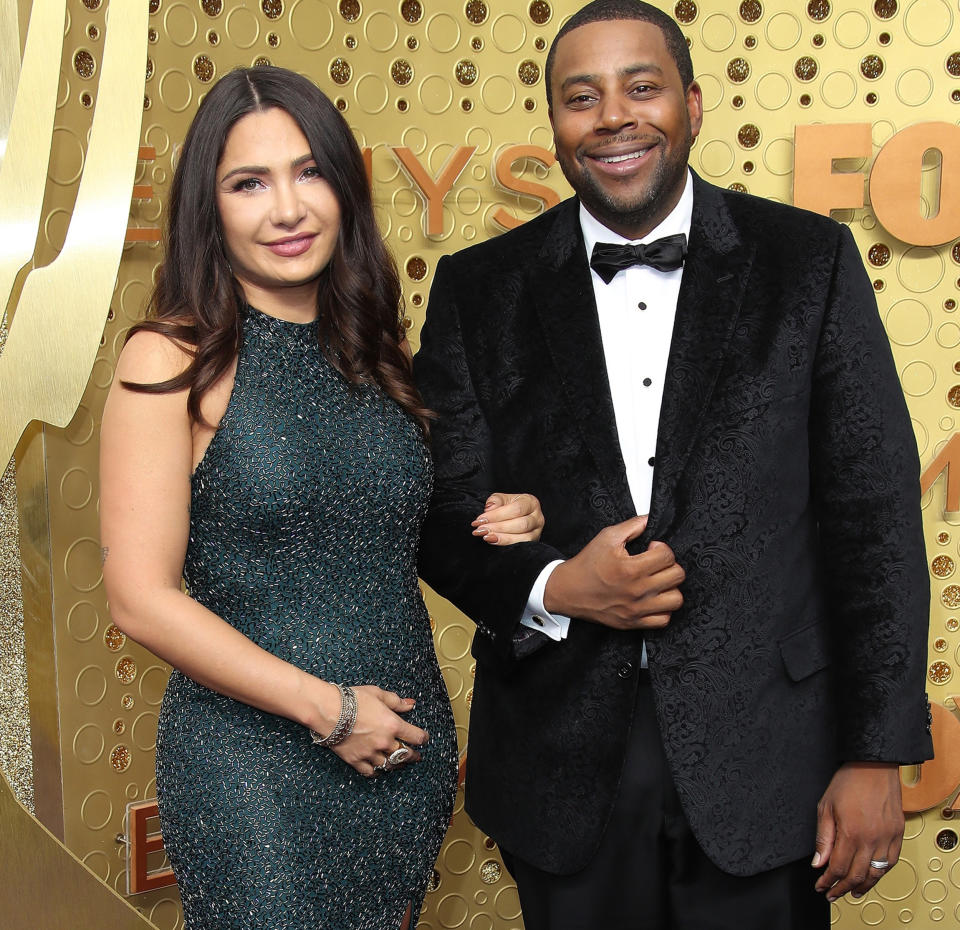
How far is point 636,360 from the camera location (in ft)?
6.05

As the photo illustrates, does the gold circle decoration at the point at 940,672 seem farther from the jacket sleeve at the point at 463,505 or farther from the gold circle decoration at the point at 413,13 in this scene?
the gold circle decoration at the point at 413,13

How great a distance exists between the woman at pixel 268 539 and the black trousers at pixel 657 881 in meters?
0.32

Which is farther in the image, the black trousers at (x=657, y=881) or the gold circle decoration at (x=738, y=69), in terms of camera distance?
the gold circle decoration at (x=738, y=69)

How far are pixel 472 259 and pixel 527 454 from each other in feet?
1.30

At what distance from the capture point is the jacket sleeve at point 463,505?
1.83 meters

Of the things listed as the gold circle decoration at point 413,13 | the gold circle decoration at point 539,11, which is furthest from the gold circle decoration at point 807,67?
the gold circle decoration at point 413,13

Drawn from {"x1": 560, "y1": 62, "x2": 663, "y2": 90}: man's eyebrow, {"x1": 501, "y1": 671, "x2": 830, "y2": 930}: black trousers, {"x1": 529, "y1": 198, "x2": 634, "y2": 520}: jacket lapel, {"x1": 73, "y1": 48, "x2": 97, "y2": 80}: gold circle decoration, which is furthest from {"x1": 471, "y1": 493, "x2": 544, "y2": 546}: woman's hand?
{"x1": 73, "y1": 48, "x2": 97, "y2": 80}: gold circle decoration

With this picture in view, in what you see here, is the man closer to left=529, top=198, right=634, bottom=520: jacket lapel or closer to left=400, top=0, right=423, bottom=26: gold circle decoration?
left=529, top=198, right=634, bottom=520: jacket lapel

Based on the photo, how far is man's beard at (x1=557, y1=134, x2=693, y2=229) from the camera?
1872 millimetres

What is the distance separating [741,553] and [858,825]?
0.46m

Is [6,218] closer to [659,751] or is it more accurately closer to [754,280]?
[754,280]

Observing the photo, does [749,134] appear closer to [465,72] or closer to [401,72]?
[465,72]

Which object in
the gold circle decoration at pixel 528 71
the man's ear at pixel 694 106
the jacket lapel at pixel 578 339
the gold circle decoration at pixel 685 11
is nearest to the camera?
the jacket lapel at pixel 578 339

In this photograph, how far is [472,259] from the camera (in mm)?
2023
